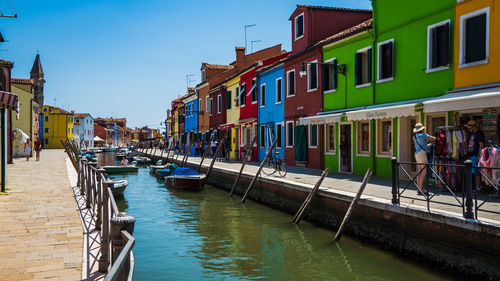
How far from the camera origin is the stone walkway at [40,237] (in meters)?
4.85

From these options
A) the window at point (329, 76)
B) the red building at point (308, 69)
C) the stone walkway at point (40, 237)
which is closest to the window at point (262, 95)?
the red building at point (308, 69)

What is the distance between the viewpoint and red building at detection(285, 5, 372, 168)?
18375mm

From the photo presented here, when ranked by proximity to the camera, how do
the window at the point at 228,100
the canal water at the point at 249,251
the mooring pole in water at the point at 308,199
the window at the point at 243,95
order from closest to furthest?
1. the canal water at the point at 249,251
2. the mooring pole in water at the point at 308,199
3. the window at the point at 243,95
4. the window at the point at 228,100

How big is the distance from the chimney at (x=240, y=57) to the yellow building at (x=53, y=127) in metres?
49.7

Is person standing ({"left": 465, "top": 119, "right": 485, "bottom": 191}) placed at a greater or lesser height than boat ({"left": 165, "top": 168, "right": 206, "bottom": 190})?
greater

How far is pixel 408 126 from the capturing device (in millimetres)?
13297

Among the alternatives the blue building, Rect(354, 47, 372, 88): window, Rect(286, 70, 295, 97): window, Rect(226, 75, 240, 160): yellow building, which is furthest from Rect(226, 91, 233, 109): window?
Rect(354, 47, 372, 88): window

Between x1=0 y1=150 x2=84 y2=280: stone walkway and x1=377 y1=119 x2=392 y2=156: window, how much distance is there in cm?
982

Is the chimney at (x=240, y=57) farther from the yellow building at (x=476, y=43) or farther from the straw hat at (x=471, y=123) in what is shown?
the straw hat at (x=471, y=123)

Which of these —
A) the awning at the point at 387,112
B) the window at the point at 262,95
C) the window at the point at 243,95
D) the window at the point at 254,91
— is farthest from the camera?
the window at the point at 243,95

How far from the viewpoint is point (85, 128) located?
95562mm

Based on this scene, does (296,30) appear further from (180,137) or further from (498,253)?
(180,137)

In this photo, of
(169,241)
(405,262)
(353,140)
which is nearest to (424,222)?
(405,262)

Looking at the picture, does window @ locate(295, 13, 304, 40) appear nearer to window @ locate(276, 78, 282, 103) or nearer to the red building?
the red building
